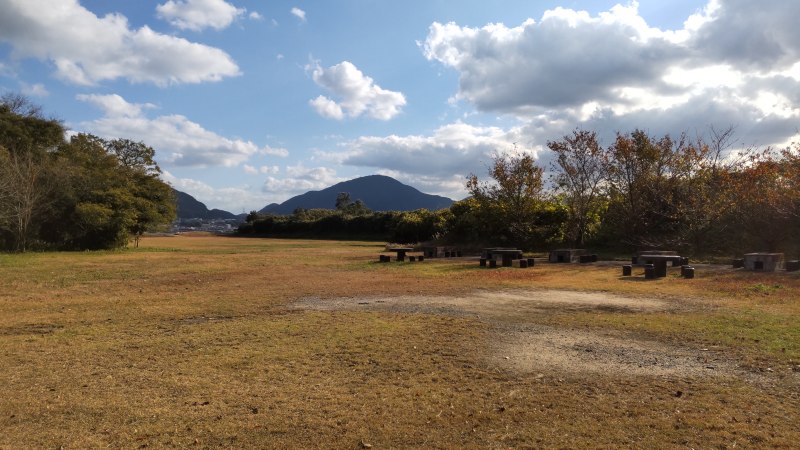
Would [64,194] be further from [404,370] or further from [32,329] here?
[404,370]

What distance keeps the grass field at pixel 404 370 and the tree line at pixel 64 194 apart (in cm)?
1836

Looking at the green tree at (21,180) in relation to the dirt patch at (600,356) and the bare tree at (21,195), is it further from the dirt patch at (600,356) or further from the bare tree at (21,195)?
the dirt patch at (600,356)

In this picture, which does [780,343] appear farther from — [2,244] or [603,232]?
[2,244]

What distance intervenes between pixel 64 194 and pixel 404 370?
97.8 ft

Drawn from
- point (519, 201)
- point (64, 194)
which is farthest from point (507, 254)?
point (64, 194)

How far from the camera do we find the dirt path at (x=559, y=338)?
5699 mm

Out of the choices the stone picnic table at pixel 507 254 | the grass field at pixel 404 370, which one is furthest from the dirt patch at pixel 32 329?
the stone picnic table at pixel 507 254

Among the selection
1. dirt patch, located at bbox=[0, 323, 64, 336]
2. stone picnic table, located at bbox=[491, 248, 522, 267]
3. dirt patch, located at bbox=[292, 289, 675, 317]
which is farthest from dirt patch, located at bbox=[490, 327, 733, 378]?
stone picnic table, located at bbox=[491, 248, 522, 267]

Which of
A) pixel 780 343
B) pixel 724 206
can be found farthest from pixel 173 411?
pixel 724 206

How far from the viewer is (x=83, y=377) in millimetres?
5441

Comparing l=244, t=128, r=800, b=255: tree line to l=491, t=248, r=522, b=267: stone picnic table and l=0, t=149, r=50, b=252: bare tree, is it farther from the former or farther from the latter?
l=0, t=149, r=50, b=252: bare tree

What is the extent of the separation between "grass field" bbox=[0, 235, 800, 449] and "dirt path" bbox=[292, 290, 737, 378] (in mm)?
41

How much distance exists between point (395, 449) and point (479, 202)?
27.2 meters

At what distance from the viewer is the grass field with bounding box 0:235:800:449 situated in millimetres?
3973
